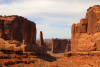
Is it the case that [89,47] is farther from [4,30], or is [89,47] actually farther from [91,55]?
[4,30]

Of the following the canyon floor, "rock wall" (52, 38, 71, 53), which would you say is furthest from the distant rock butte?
"rock wall" (52, 38, 71, 53)

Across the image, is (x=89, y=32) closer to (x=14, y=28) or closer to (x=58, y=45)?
(x=14, y=28)

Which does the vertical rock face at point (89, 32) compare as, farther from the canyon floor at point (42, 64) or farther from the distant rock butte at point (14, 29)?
the distant rock butte at point (14, 29)

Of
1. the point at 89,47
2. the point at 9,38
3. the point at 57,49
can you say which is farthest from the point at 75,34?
the point at 57,49

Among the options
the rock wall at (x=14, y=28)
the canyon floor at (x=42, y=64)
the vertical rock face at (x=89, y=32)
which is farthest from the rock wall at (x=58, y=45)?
the canyon floor at (x=42, y=64)

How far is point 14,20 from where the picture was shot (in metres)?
33.1

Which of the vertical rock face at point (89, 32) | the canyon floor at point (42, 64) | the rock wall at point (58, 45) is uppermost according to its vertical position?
the vertical rock face at point (89, 32)

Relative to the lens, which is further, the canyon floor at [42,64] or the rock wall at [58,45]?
the rock wall at [58,45]

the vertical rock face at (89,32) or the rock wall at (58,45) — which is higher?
the vertical rock face at (89,32)

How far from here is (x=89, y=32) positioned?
15945 millimetres

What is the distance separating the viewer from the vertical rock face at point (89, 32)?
46.7 feet

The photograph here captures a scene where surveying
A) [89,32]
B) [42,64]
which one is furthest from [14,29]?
[89,32]

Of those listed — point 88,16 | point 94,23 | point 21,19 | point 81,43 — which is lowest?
point 81,43

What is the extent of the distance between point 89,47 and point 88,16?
4.91 m
